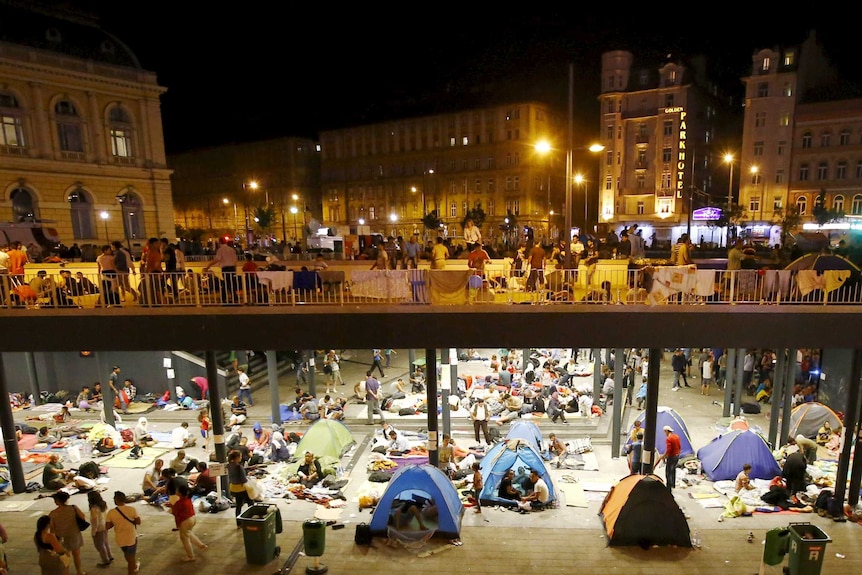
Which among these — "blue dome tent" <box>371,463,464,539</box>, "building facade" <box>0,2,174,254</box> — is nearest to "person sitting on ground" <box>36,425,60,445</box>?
"blue dome tent" <box>371,463,464,539</box>

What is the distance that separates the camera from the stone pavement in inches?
400

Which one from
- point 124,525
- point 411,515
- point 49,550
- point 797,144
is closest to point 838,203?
point 797,144

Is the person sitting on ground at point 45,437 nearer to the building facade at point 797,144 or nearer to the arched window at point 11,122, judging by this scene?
the arched window at point 11,122

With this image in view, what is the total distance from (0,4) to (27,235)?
17.5 m

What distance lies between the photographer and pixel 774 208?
49.7m

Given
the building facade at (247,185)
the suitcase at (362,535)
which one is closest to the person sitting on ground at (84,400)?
the suitcase at (362,535)

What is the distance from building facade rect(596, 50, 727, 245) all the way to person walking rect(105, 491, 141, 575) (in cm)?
5327

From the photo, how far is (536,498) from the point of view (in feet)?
40.7

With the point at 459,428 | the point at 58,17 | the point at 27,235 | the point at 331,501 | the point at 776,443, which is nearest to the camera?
the point at 331,501

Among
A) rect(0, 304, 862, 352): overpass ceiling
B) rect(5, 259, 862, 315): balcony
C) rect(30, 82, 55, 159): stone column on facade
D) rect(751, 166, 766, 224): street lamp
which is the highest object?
rect(30, 82, 55, 159): stone column on facade

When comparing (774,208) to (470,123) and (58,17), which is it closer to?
(470,123)

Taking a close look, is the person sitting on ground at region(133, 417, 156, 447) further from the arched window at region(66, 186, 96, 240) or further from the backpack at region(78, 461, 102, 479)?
the arched window at region(66, 186, 96, 240)

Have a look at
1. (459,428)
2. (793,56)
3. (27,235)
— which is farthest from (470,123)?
(459,428)

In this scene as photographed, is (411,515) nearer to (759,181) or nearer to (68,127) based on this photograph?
(68,127)
